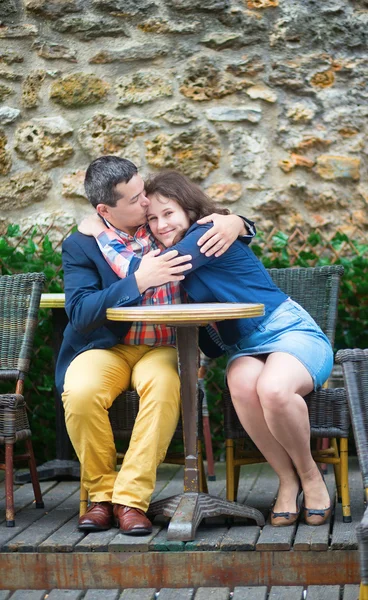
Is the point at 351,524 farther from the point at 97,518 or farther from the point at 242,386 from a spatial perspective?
the point at 97,518

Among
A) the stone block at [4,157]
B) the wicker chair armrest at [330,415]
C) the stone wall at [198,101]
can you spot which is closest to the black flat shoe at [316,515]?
the wicker chair armrest at [330,415]

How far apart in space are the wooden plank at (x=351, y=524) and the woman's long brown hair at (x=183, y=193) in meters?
1.27

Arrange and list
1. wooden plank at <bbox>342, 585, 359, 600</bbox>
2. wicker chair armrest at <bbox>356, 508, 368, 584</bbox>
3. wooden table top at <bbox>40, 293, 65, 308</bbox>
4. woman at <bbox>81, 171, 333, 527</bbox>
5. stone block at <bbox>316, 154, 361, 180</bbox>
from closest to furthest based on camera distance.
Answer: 1. wicker chair armrest at <bbox>356, 508, 368, 584</bbox>
2. wooden plank at <bbox>342, 585, 359, 600</bbox>
3. woman at <bbox>81, 171, 333, 527</bbox>
4. wooden table top at <bbox>40, 293, 65, 308</bbox>
5. stone block at <bbox>316, 154, 361, 180</bbox>

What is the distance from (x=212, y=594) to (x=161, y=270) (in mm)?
1127

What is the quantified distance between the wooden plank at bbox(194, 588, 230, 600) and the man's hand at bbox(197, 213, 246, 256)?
1.18 m

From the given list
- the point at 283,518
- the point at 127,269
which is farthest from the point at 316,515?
the point at 127,269

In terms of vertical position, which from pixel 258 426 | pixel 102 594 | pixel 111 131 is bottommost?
pixel 102 594

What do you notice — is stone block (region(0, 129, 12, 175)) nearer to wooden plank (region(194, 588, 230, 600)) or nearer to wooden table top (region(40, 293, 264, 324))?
wooden table top (region(40, 293, 264, 324))

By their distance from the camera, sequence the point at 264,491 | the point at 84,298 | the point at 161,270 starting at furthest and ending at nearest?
the point at 264,491 → the point at 84,298 → the point at 161,270

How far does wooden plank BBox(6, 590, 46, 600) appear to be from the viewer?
296 centimetres

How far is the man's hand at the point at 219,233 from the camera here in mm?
3277

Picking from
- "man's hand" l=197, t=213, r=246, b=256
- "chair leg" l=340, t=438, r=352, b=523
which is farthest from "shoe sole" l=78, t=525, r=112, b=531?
"man's hand" l=197, t=213, r=246, b=256

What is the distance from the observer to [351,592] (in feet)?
9.42

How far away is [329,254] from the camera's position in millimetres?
4977
